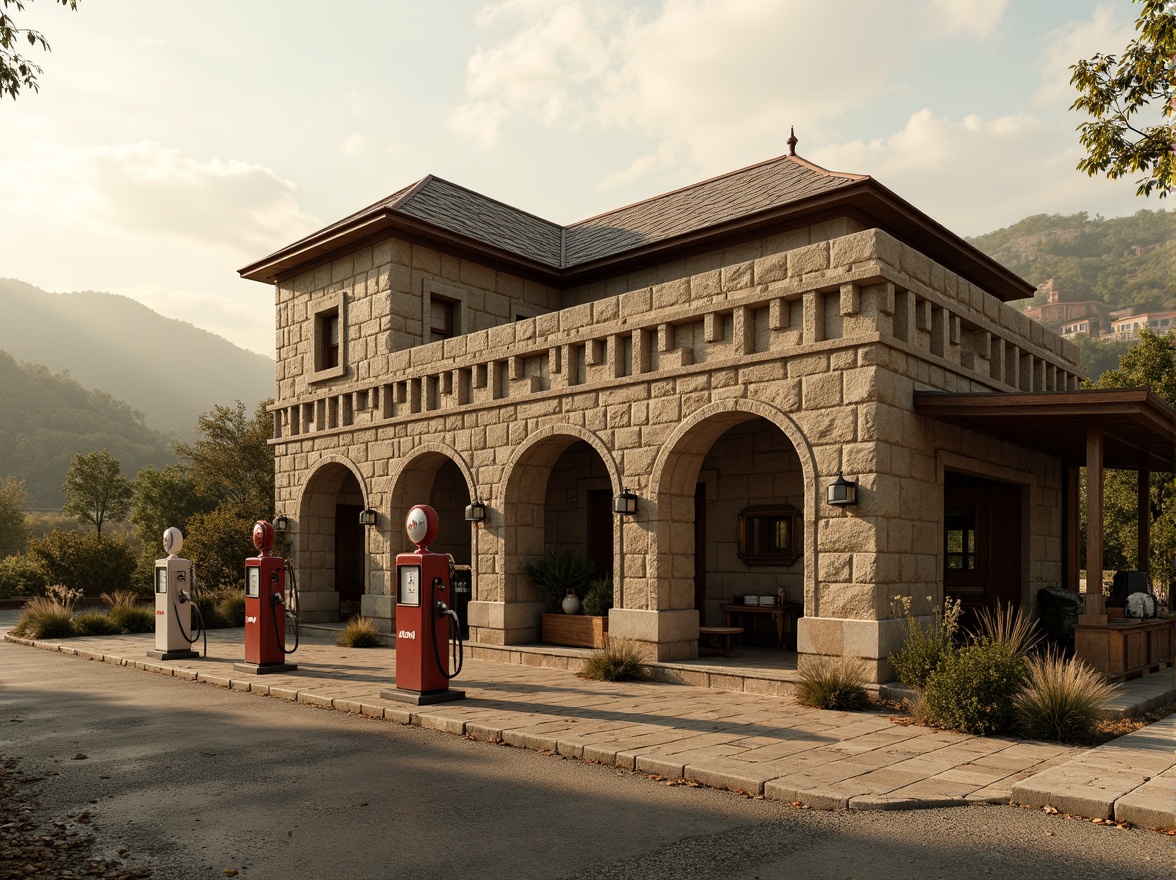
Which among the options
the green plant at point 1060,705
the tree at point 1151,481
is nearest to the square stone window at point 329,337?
the green plant at point 1060,705

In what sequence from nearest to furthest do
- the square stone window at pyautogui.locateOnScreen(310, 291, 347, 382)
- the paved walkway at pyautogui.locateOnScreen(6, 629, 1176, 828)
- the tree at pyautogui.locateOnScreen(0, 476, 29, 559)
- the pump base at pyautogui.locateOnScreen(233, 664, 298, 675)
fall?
the paved walkway at pyautogui.locateOnScreen(6, 629, 1176, 828)
the pump base at pyautogui.locateOnScreen(233, 664, 298, 675)
the square stone window at pyautogui.locateOnScreen(310, 291, 347, 382)
the tree at pyautogui.locateOnScreen(0, 476, 29, 559)

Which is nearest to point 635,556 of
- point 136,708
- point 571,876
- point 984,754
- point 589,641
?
point 589,641

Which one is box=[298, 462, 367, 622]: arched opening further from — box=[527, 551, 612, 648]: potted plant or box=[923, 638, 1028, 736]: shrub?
box=[923, 638, 1028, 736]: shrub

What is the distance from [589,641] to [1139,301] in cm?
8336

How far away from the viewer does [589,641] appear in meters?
13.4

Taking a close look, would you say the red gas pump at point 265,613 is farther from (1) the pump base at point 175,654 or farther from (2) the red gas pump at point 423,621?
(2) the red gas pump at point 423,621

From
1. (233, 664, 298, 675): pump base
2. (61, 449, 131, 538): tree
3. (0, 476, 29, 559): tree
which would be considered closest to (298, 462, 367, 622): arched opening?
(233, 664, 298, 675): pump base

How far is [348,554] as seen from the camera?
19.8m

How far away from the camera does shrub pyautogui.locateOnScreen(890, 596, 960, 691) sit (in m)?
9.17

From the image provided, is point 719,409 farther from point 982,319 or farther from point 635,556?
point 982,319

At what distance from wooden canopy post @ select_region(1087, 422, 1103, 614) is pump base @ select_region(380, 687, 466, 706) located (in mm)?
7196

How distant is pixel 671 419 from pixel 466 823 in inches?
267

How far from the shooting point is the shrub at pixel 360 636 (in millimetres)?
15469

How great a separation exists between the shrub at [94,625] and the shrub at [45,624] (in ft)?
0.40
